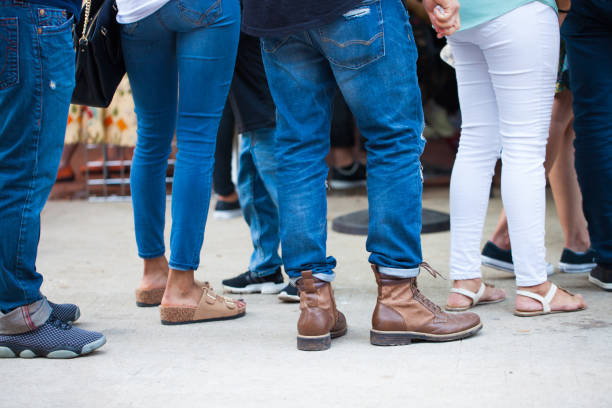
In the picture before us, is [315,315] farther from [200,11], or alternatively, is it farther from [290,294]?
[200,11]

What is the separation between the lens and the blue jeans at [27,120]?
2.07m

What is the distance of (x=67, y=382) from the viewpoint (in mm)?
2033

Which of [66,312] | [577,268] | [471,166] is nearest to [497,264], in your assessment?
[577,268]

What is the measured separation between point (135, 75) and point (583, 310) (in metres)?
1.71

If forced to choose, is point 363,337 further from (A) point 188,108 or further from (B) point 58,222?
(B) point 58,222

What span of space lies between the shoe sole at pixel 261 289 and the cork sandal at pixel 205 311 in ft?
1.20

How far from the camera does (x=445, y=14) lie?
7.34ft

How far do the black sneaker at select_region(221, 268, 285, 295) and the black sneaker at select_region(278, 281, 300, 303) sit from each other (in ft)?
0.61

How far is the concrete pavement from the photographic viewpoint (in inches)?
73.5

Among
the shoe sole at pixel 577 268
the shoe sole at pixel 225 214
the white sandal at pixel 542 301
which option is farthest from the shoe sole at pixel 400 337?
the shoe sole at pixel 225 214

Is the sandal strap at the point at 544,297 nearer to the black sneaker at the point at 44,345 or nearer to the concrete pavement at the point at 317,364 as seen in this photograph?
the concrete pavement at the point at 317,364

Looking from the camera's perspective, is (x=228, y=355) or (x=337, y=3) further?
(x=228, y=355)

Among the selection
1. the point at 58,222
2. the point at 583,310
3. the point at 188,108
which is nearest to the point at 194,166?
the point at 188,108

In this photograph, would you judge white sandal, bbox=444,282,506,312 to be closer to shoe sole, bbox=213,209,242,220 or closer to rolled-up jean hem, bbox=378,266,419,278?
rolled-up jean hem, bbox=378,266,419,278
